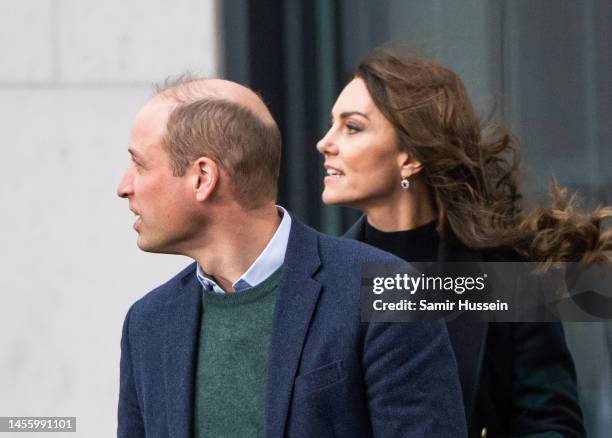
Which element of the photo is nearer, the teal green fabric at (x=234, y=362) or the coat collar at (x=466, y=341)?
the teal green fabric at (x=234, y=362)

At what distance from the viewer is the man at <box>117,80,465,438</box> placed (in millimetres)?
3072

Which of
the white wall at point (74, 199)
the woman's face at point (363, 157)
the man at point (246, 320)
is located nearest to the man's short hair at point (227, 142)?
the man at point (246, 320)

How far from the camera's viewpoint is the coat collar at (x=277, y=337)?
3.10 meters

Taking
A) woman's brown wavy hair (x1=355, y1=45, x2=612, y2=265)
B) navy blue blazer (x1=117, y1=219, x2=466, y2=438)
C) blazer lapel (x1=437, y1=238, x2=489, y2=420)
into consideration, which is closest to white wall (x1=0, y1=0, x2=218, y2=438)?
woman's brown wavy hair (x1=355, y1=45, x2=612, y2=265)

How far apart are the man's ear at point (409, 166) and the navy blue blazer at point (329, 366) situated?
0.83 meters

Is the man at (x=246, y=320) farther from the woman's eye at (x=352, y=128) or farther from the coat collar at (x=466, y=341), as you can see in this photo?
the woman's eye at (x=352, y=128)

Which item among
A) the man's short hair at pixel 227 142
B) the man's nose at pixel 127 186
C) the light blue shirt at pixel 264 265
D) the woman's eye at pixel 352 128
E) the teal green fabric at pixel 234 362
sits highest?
the man's short hair at pixel 227 142

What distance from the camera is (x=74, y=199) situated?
5.16m

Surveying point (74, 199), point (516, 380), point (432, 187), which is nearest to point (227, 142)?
point (432, 187)

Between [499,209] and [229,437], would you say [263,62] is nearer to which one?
[499,209]

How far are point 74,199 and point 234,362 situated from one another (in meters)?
2.14

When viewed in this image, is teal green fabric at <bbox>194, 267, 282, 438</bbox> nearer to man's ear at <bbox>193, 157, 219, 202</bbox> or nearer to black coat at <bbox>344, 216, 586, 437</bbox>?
man's ear at <bbox>193, 157, 219, 202</bbox>

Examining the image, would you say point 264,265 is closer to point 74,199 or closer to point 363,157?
point 363,157

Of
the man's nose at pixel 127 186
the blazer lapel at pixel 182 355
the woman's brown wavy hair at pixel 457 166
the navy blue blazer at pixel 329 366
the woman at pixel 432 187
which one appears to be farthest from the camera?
the woman's brown wavy hair at pixel 457 166
